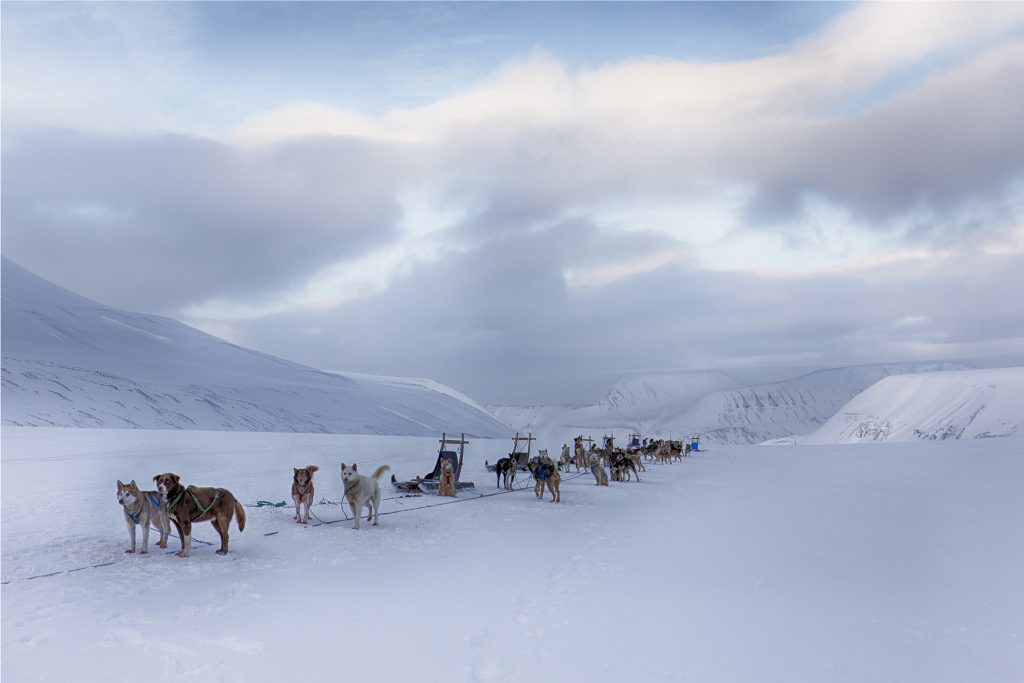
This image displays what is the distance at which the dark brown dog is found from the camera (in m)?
9.88

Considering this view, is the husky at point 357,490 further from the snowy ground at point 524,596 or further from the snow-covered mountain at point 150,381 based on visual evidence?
the snow-covered mountain at point 150,381

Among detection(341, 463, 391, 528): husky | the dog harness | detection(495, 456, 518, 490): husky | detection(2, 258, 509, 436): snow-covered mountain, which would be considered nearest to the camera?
the dog harness

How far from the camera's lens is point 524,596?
8.36m

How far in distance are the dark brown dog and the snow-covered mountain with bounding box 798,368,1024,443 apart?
301ft

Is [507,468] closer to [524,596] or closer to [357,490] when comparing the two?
[357,490]

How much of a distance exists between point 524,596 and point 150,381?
188 ft

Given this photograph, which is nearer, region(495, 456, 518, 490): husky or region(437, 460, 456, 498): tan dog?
region(437, 460, 456, 498): tan dog

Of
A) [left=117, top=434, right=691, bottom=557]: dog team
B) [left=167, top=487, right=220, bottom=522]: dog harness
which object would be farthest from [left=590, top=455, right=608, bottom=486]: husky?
[left=167, top=487, right=220, bottom=522]: dog harness

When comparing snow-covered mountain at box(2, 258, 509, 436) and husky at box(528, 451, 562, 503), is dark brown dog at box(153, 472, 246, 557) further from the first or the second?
snow-covered mountain at box(2, 258, 509, 436)

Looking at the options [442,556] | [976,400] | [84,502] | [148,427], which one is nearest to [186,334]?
[148,427]

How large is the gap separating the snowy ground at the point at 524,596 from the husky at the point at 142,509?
0.41 meters

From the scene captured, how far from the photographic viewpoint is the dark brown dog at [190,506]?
9883mm

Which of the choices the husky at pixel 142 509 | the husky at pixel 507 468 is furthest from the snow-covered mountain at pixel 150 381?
the husky at pixel 142 509

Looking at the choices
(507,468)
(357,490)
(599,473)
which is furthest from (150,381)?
(357,490)
